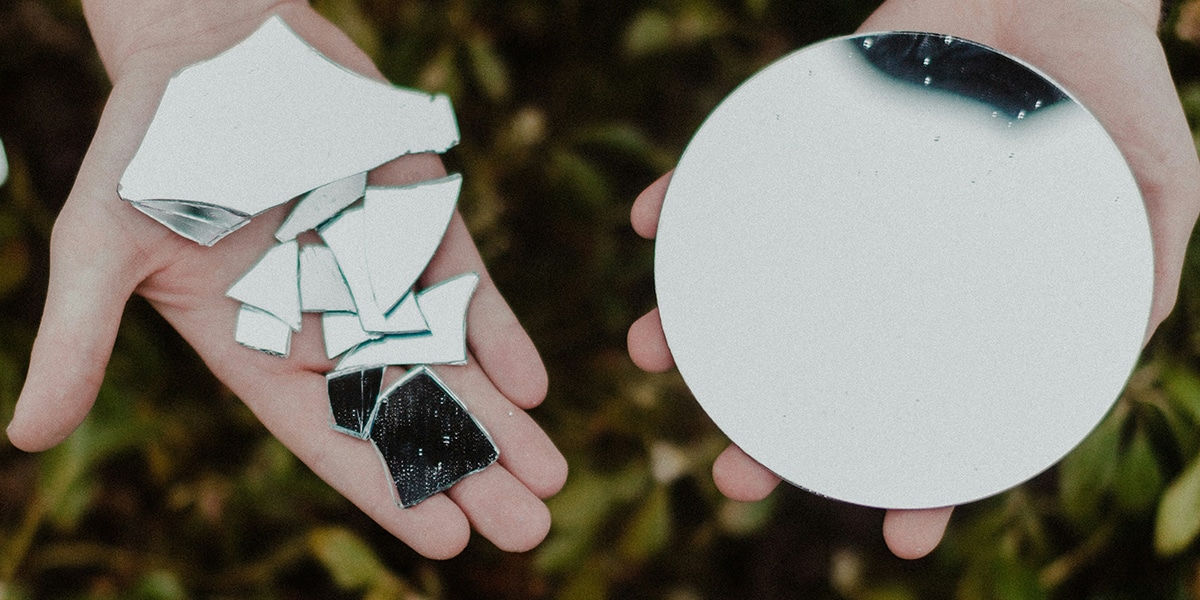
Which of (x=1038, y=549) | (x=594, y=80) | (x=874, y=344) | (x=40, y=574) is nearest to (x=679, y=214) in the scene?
(x=874, y=344)

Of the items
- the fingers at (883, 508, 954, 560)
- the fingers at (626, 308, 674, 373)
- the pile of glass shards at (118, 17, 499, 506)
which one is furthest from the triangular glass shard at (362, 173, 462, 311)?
the fingers at (883, 508, 954, 560)

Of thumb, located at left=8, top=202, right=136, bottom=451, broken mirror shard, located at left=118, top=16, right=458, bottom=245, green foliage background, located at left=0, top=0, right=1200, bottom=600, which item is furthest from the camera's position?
green foliage background, located at left=0, top=0, right=1200, bottom=600

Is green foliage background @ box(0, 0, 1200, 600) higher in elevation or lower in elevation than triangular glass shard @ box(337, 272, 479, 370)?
lower

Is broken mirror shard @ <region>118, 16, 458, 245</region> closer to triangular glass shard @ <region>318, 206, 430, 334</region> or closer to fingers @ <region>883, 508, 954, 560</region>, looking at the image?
triangular glass shard @ <region>318, 206, 430, 334</region>

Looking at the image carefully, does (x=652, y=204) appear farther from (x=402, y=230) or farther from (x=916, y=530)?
(x=916, y=530)

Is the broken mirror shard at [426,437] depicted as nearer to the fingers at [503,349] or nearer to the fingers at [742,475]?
the fingers at [503,349]

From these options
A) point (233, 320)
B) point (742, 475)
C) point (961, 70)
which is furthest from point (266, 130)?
point (961, 70)

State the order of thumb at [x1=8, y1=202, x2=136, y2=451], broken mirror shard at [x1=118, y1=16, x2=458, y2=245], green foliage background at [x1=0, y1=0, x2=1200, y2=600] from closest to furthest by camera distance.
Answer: thumb at [x1=8, y1=202, x2=136, y2=451]
broken mirror shard at [x1=118, y1=16, x2=458, y2=245]
green foliage background at [x1=0, y1=0, x2=1200, y2=600]
